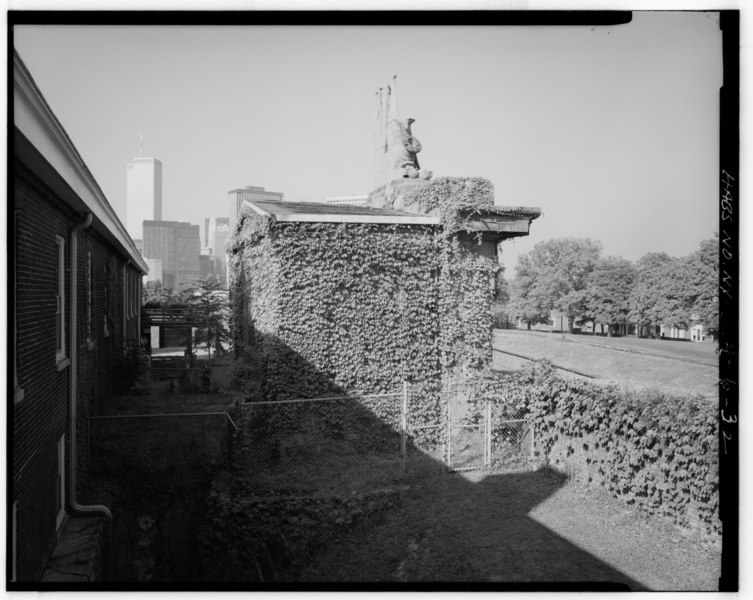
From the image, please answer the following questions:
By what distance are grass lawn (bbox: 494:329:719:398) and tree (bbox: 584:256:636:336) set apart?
707cm

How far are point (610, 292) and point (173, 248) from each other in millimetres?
49612

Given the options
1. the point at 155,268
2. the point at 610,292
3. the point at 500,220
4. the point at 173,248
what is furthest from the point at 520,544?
the point at 173,248

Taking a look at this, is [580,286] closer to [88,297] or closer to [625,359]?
[625,359]

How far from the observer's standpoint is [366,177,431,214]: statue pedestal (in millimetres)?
11336

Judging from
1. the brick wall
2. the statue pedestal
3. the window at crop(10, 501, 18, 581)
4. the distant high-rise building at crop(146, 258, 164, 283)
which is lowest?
the window at crop(10, 501, 18, 581)

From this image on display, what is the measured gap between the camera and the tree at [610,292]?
A: 4353 cm

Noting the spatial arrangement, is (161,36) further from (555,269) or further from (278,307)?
(555,269)

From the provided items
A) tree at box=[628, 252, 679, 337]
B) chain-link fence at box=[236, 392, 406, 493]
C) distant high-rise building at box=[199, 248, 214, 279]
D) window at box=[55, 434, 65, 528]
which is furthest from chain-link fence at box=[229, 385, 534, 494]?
distant high-rise building at box=[199, 248, 214, 279]

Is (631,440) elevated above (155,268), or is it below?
below

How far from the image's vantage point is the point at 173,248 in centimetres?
7006

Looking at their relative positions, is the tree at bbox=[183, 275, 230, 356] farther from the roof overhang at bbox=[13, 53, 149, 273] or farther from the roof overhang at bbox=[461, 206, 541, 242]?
the roof overhang at bbox=[13, 53, 149, 273]

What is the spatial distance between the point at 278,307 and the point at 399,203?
357 centimetres

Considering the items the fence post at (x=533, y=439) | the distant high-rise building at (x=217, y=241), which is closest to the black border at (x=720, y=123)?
the fence post at (x=533, y=439)

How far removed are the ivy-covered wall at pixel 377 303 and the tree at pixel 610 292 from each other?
36299 millimetres
